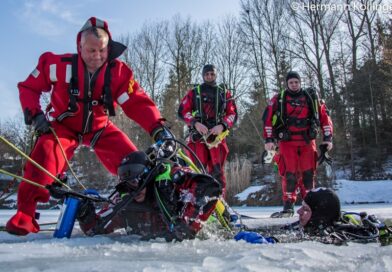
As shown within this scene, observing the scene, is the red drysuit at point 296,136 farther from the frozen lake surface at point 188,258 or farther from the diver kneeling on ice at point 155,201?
the frozen lake surface at point 188,258

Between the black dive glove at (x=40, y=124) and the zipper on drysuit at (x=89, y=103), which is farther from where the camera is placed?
the zipper on drysuit at (x=89, y=103)

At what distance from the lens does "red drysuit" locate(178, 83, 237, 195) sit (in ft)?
19.7

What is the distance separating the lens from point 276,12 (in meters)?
23.8

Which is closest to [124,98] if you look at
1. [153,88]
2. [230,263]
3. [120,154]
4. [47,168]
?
[120,154]

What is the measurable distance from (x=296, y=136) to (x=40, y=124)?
11.8ft

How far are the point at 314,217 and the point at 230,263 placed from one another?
6.05 feet

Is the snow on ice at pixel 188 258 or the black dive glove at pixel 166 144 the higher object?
the black dive glove at pixel 166 144

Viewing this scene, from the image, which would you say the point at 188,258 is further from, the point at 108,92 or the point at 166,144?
the point at 108,92

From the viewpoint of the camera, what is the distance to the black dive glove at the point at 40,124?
10.4 ft

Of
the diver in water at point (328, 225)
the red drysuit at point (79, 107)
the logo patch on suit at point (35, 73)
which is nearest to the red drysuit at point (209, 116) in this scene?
the red drysuit at point (79, 107)

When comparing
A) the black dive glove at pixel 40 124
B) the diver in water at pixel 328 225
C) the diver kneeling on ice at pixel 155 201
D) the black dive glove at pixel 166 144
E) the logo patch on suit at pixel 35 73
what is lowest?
the diver in water at pixel 328 225

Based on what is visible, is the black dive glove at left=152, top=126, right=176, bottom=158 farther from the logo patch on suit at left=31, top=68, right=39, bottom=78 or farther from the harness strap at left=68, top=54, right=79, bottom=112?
the logo patch on suit at left=31, top=68, right=39, bottom=78

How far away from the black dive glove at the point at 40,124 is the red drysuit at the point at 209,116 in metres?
2.91

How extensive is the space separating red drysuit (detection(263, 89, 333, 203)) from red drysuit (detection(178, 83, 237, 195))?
0.62 meters
